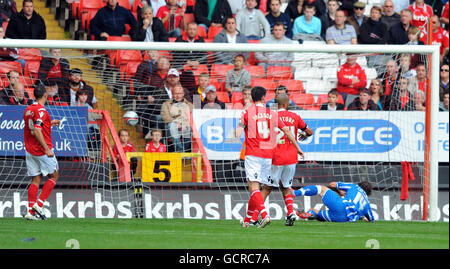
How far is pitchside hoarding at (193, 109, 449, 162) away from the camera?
43.7 ft

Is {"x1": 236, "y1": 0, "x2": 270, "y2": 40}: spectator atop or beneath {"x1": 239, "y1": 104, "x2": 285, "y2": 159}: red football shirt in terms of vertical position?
atop

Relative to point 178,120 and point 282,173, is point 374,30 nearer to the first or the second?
point 178,120

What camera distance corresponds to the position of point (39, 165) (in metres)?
11.3

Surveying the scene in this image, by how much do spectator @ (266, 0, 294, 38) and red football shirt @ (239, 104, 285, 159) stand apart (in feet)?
21.2

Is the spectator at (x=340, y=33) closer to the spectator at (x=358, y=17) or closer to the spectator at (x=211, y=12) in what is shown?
the spectator at (x=358, y=17)

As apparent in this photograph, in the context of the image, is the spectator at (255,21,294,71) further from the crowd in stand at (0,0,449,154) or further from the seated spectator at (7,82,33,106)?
the seated spectator at (7,82,33,106)

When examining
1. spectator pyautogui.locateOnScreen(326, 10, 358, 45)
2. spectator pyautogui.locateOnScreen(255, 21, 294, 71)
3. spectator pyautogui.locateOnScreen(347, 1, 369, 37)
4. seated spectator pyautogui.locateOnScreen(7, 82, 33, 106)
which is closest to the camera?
seated spectator pyautogui.locateOnScreen(7, 82, 33, 106)

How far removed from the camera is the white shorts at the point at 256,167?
33.4 ft

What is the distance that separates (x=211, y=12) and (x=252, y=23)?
37.4 inches

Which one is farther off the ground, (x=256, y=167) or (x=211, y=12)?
(x=211, y=12)

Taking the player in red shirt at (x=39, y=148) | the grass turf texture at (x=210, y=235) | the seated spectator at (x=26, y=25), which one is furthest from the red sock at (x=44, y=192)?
the seated spectator at (x=26, y=25)

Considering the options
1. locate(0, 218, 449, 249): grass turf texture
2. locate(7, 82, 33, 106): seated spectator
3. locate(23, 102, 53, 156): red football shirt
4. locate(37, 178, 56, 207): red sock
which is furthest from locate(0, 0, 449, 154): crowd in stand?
locate(0, 218, 449, 249): grass turf texture

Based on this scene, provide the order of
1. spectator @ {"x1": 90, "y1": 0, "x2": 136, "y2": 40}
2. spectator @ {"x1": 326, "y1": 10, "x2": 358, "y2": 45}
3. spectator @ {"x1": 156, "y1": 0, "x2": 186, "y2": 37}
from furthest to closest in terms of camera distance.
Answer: spectator @ {"x1": 326, "y1": 10, "x2": 358, "y2": 45}
spectator @ {"x1": 156, "y1": 0, "x2": 186, "y2": 37}
spectator @ {"x1": 90, "y1": 0, "x2": 136, "y2": 40}

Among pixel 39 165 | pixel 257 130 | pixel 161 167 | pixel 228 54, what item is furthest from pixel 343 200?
pixel 39 165
